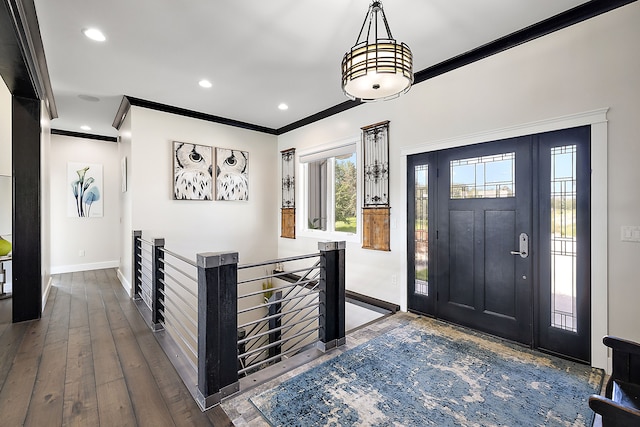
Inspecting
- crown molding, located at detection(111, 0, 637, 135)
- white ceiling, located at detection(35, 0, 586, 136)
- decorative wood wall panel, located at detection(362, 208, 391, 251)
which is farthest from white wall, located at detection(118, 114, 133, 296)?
decorative wood wall panel, located at detection(362, 208, 391, 251)

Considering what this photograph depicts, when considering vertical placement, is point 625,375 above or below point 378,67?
below

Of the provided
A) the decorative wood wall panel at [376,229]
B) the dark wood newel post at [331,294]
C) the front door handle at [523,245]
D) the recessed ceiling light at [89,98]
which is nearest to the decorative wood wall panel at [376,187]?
the decorative wood wall panel at [376,229]

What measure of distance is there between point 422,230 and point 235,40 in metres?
2.85

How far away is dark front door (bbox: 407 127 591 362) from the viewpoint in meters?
2.48

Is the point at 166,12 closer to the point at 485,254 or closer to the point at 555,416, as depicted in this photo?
the point at 485,254

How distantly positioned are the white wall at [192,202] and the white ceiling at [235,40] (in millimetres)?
584

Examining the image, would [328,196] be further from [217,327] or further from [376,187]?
[217,327]

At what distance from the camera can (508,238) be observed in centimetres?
285

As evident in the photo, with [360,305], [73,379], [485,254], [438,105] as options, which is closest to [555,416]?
[485,254]

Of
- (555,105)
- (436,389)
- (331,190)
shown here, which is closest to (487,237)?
(555,105)

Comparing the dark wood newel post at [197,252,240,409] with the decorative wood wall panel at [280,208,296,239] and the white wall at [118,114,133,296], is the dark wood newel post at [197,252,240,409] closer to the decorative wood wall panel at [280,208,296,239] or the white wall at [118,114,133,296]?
the white wall at [118,114,133,296]

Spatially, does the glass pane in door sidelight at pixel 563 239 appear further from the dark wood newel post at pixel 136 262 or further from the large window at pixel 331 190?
the dark wood newel post at pixel 136 262

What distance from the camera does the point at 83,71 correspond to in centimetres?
339

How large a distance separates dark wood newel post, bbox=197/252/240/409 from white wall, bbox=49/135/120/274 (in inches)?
215
